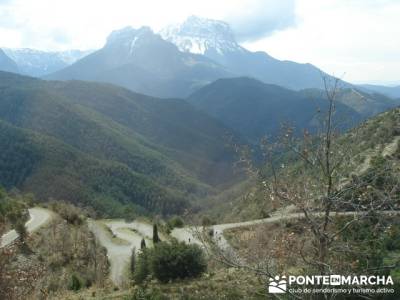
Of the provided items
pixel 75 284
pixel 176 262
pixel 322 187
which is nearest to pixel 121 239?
pixel 75 284

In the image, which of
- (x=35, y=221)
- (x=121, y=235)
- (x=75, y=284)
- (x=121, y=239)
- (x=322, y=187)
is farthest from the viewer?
(x=121, y=235)

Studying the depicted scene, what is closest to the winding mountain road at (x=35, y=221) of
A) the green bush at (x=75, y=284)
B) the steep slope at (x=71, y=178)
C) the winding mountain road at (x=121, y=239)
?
the winding mountain road at (x=121, y=239)

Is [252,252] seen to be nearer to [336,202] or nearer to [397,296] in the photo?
[336,202]

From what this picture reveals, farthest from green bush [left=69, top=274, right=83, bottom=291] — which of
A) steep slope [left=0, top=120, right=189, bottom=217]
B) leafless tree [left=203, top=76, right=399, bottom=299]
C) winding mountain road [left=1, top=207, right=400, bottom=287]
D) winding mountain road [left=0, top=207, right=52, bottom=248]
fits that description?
steep slope [left=0, top=120, right=189, bottom=217]

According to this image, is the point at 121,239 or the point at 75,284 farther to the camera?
the point at 121,239

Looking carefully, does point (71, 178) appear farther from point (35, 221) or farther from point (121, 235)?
point (35, 221)

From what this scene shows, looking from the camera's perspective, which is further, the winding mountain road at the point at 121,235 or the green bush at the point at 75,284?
the winding mountain road at the point at 121,235

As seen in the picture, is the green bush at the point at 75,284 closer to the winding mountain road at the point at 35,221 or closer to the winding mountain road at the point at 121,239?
the winding mountain road at the point at 121,239

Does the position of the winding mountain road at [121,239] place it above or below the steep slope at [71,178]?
below

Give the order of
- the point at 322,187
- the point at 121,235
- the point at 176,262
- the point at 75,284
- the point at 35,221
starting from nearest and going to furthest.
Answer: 1. the point at 322,187
2. the point at 176,262
3. the point at 75,284
4. the point at 35,221
5. the point at 121,235

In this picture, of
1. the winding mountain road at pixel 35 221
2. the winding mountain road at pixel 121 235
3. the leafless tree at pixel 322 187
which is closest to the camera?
the leafless tree at pixel 322 187

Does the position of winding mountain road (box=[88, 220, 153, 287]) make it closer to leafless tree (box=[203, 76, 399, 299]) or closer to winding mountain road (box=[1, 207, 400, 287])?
winding mountain road (box=[1, 207, 400, 287])

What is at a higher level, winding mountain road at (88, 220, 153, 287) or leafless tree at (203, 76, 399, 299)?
leafless tree at (203, 76, 399, 299)

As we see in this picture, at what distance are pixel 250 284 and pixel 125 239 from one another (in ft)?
101
